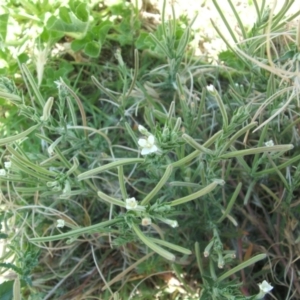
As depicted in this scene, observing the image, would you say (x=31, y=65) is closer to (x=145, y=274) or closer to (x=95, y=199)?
(x=95, y=199)

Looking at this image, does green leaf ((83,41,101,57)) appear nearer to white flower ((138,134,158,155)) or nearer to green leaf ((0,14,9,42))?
green leaf ((0,14,9,42))

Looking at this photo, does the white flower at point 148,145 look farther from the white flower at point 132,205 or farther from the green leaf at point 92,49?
the green leaf at point 92,49

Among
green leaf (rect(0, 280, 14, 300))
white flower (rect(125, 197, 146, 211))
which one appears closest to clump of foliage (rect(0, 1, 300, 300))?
green leaf (rect(0, 280, 14, 300))

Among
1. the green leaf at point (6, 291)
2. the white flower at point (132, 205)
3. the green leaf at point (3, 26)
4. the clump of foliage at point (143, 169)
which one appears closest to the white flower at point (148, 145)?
the white flower at point (132, 205)

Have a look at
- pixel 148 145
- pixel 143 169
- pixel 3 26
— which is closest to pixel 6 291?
pixel 143 169

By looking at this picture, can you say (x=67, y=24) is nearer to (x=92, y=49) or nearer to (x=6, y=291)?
(x=92, y=49)

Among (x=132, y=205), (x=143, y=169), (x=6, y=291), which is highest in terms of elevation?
(x=132, y=205)

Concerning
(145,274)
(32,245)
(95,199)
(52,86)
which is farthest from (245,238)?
(52,86)

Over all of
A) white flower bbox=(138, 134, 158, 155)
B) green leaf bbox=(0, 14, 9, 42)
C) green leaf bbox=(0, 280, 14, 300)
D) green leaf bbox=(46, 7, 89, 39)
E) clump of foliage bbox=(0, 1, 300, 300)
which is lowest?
green leaf bbox=(0, 280, 14, 300)
